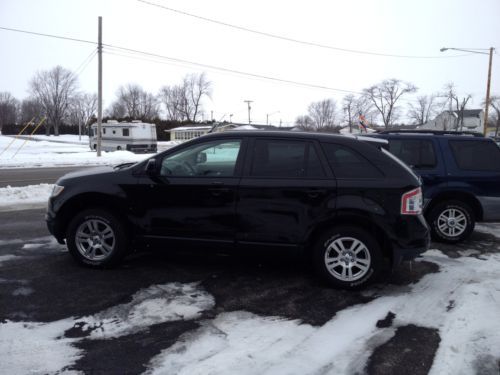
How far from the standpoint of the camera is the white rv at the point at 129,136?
122 ft

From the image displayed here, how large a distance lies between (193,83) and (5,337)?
106 metres

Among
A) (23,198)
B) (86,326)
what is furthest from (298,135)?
(23,198)

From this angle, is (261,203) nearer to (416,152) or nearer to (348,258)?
(348,258)

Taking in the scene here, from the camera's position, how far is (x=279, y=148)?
4.71 meters

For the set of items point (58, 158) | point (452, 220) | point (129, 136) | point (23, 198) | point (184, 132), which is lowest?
point (23, 198)

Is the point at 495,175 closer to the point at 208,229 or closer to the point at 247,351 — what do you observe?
the point at 208,229

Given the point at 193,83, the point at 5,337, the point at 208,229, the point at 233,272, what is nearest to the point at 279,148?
the point at 208,229

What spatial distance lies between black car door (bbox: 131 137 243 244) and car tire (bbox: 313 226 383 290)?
1.04 m

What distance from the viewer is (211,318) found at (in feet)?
12.6

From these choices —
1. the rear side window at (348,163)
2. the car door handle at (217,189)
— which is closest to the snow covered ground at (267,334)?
the car door handle at (217,189)

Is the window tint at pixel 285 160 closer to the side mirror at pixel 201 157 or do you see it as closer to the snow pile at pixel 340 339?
the side mirror at pixel 201 157

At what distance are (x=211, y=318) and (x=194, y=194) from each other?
1478 mm

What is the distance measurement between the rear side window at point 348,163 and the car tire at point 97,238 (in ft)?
8.54

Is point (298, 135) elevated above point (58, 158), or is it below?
above
